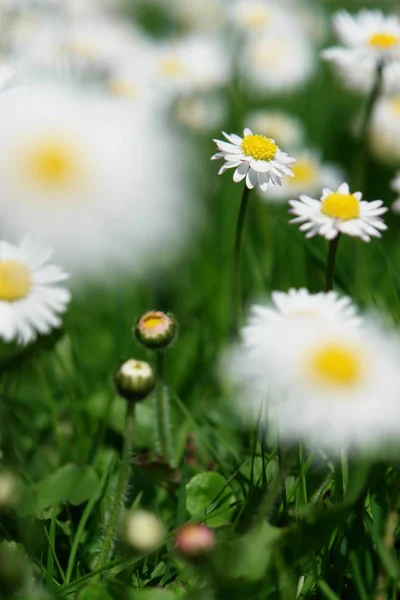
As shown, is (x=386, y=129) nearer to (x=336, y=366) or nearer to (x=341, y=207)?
(x=341, y=207)

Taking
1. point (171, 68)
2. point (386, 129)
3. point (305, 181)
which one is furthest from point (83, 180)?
point (386, 129)

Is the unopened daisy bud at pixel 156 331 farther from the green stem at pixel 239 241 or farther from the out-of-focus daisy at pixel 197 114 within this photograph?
the out-of-focus daisy at pixel 197 114

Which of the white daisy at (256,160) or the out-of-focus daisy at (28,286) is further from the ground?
the white daisy at (256,160)

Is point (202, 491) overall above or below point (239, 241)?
below

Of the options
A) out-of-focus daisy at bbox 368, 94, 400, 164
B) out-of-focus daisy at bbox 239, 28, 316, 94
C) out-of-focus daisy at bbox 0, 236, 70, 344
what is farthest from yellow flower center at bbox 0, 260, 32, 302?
out-of-focus daisy at bbox 239, 28, 316, 94

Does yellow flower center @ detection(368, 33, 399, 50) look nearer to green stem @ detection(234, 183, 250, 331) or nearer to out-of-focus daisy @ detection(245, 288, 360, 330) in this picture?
green stem @ detection(234, 183, 250, 331)

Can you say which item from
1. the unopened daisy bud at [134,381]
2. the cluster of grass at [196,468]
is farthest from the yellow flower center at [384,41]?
the unopened daisy bud at [134,381]

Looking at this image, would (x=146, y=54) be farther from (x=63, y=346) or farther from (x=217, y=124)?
(x=63, y=346)
